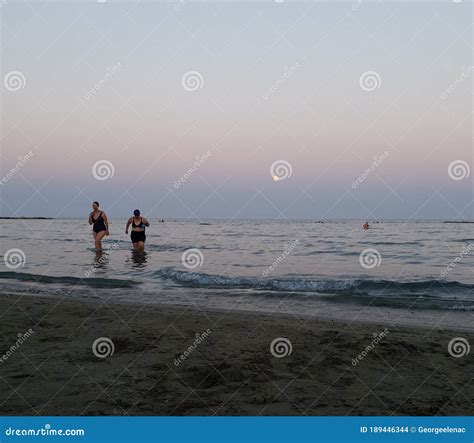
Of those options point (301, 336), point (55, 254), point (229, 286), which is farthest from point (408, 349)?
point (55, 254)

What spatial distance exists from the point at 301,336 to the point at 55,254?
1702 cm

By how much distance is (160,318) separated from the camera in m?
6.76

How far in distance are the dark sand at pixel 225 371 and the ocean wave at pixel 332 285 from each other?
4.08 meters

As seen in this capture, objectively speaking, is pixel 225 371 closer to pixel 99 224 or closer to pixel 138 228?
pixel 99 224

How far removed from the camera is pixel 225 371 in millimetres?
4266

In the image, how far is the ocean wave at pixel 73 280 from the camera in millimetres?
11172

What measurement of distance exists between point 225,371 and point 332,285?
7255 millimetres

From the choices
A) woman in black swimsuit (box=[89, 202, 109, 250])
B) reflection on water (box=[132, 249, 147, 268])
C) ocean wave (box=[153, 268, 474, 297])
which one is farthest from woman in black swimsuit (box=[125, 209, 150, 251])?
ocean wave (box=[153, 268, 474, 297])

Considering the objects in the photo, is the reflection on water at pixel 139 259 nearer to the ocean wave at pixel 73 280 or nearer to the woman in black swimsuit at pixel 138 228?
the woman in black swimsuit at pixel 138 228

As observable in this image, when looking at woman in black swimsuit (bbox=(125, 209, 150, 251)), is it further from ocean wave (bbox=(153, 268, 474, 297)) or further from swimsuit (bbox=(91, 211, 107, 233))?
ocean wave (bbox=(153, 268, 474, 297))

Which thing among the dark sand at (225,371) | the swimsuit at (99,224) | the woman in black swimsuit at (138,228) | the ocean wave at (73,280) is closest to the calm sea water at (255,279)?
the ocean wave at (73,280)

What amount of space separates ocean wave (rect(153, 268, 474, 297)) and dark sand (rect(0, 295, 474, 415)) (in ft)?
13.4

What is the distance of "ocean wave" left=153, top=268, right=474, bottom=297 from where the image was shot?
34.5ft

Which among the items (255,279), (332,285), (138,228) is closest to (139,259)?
(138,228)
